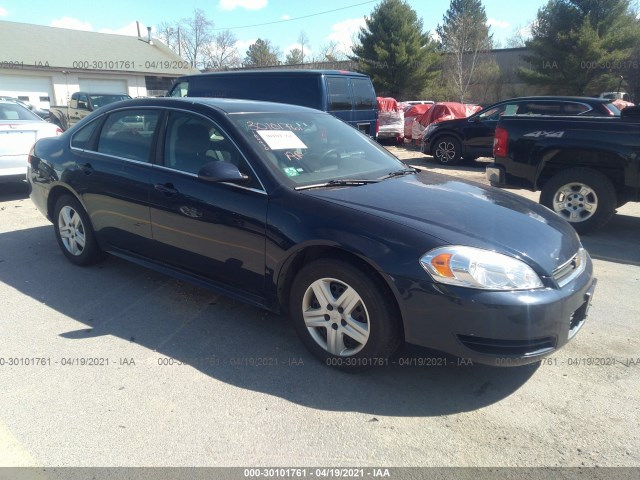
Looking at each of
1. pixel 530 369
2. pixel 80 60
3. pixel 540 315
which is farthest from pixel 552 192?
pixel 80 60

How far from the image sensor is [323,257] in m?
3.05

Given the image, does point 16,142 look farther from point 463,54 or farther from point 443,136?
point 463,54

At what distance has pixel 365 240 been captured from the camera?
2846 mm

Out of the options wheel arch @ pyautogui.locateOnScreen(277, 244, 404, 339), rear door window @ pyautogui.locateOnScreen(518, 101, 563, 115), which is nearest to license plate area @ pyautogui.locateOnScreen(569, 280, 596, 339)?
wheel arch @ pyautogui.locateOnScreen(277, 244, 404, 339)

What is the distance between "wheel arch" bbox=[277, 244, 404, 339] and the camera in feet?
9.36

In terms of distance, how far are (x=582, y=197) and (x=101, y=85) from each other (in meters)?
34.4

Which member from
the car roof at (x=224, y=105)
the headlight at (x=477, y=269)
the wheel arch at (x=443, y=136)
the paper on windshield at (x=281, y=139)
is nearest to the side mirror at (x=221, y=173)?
the paper on windshield at (x=281, y=139)

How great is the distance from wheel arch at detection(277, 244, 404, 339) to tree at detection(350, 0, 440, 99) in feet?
109

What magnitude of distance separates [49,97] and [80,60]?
3763 mm

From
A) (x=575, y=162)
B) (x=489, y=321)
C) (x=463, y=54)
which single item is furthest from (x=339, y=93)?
(x=463, y=54)

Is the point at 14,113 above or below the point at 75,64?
below

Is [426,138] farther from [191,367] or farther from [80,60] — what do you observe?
[80,60]

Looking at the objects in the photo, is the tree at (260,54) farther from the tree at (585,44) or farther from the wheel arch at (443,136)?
the wheel arch at (443,136)

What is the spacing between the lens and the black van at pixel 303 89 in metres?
9.10
